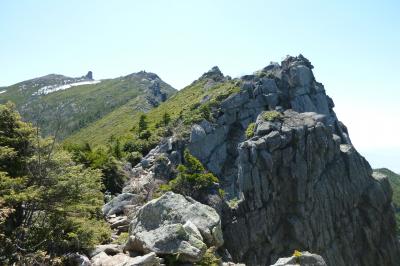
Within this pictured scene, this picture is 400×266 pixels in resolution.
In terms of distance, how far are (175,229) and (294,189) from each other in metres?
46.9

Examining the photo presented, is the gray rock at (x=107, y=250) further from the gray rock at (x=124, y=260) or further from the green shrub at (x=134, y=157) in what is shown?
the green shrub at (x=134, y=157)

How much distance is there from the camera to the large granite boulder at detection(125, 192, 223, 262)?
15453 mm

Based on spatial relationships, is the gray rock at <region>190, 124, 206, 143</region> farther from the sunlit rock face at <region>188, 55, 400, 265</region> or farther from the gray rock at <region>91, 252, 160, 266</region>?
the gray rock at <region>91, 252, 160, 266</region>

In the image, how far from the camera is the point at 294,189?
60062 millimetres

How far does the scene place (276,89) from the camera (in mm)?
78188

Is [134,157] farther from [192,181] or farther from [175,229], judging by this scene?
[175,229]

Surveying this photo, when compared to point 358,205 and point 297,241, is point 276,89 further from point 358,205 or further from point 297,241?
point 297,241

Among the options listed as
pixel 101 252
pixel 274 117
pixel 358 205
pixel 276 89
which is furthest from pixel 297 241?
pixel 101 252

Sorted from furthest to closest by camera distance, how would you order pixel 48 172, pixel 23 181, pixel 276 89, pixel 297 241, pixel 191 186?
pixel 276 89 < pixel 297 241 < pixel 191 186 < pixel 48 172 < pixel 23 181

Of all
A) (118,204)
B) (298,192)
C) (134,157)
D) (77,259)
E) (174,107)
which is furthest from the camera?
Result: (174,107)

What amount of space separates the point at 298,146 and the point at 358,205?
542 inches

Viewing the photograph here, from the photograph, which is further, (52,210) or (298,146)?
(298,146)

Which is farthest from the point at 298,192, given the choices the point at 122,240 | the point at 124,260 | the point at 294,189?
the point at 124,260

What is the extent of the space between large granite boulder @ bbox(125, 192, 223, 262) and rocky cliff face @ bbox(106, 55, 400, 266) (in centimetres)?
3075
